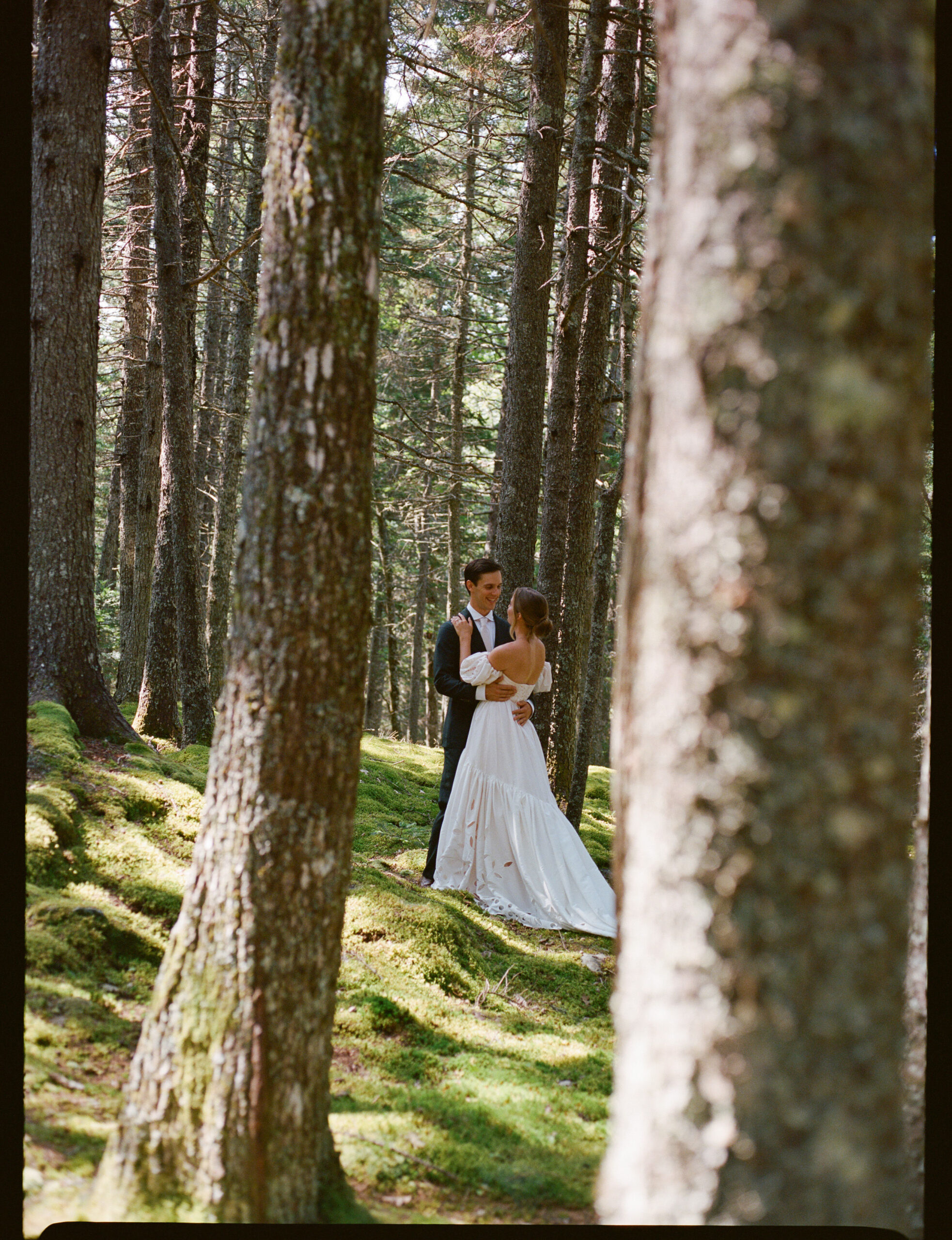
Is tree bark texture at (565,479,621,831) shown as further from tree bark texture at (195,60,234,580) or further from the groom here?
tree bark texture at (195,60,234,580)

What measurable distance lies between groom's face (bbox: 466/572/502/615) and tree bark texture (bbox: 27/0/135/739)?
2.84 meters

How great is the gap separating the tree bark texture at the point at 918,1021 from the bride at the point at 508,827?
12.5 feet

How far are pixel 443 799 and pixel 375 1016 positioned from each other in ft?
8.60

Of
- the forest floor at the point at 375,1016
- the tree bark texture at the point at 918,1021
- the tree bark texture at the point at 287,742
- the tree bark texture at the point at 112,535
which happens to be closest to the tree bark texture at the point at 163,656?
the forest floor at the point at 375,1016

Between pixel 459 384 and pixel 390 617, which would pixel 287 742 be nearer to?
pixel 459 384

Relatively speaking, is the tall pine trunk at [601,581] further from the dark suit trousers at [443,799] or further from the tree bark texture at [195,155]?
the tree bark texture at [195,155]

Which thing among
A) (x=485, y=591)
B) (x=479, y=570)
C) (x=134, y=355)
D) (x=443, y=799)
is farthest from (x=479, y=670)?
(x=134, y=355)

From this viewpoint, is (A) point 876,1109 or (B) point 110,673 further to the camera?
(B) point 110,673

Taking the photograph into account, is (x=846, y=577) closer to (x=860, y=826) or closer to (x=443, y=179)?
(x=860, y=826)

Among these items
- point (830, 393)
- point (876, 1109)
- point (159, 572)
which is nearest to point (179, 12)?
point (159, 572)

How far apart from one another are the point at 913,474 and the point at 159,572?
8.06 m

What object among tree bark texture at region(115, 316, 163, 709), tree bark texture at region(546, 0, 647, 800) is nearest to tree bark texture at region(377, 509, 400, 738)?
tree bark texture at region(115, 316, 163, 709)

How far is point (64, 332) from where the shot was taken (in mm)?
5793

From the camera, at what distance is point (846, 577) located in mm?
1690
